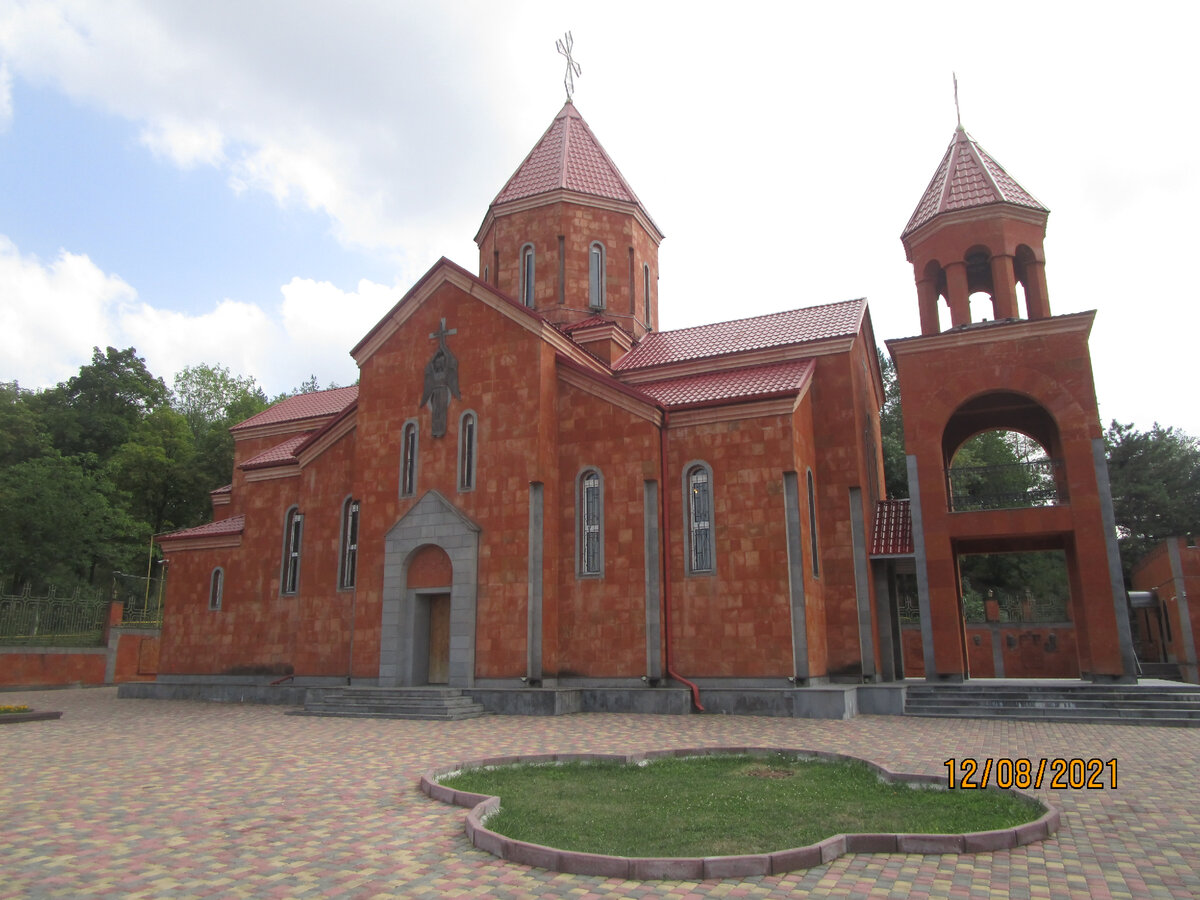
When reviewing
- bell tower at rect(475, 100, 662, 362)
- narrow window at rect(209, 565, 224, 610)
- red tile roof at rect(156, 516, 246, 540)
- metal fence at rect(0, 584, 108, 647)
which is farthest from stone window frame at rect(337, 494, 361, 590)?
metal fence at rect(0, 584, 108, 647)

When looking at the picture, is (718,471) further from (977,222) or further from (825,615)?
(977,222)

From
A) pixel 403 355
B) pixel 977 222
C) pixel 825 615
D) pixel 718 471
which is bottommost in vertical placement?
pixel 825 615

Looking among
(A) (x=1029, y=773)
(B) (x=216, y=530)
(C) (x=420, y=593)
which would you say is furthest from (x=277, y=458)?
(A) (x=1029, y=773)

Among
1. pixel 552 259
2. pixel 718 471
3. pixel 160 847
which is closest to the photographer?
pixel 160 847

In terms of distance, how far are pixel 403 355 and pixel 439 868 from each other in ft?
49.1

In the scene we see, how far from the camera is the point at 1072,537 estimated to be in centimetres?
1706

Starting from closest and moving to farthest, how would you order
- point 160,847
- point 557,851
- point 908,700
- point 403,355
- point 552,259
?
point 557,851, point 160,847, point 908,700, point 403,355, point 552,259

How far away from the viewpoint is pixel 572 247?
22016 mm

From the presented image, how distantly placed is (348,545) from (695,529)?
8268 mm

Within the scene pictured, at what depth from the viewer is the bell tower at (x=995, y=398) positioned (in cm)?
1554

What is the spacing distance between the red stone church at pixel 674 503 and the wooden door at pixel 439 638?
0.07 meters

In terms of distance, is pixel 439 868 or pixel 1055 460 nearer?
pixel 439 868

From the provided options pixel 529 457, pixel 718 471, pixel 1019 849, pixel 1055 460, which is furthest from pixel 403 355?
pixel 1019 849

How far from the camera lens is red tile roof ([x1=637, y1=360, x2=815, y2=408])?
16.8m
